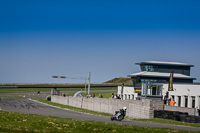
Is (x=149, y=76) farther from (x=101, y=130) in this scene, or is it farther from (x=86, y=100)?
(x=101, y=130)

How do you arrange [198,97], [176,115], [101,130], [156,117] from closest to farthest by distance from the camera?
1. [101,130]
2. [176,115]
3. [156,117]
4. [198,97]

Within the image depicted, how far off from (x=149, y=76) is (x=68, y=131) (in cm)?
7057

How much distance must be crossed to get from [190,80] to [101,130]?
7487 centimetres

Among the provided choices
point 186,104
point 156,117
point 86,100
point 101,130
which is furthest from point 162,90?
point 101,130

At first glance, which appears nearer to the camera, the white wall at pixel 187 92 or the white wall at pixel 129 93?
the white wall at pixel 187 92

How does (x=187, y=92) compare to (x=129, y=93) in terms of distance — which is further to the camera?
(x=129, y=93)

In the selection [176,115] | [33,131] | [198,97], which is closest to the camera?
[33,131]

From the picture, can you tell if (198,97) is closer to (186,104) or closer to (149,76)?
(186,104)

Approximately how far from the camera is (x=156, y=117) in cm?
3722

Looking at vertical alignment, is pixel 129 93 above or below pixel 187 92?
below

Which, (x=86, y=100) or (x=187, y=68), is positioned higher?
(x=187, y=68)

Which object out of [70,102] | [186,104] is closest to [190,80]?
[186,104]

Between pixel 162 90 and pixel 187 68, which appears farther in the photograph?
pixel 187 68

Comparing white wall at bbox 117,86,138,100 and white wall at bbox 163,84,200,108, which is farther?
white wall at bbox 117,86,138,100
